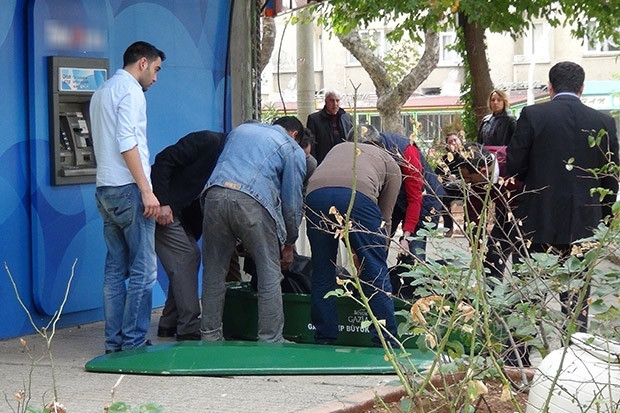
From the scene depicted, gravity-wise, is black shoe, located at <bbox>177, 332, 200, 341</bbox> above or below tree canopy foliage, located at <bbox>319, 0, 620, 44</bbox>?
below

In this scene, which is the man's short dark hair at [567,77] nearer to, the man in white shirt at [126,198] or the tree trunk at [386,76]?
the man in white shirt at [126,198]

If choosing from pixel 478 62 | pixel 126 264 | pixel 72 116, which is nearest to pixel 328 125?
pixel 478 62

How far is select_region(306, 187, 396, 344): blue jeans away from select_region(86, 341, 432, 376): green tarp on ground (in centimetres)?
24

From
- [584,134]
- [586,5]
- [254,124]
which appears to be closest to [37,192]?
[254,124]

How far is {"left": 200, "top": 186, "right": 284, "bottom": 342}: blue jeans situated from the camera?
6922mm

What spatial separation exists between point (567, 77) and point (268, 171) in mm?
Result: 1991

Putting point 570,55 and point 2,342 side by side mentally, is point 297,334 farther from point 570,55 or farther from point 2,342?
point 570,55

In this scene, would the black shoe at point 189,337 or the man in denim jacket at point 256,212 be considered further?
the black shoe at point 189,337

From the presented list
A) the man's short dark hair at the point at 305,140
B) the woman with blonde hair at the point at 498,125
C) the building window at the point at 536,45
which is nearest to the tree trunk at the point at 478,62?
the woman with blonde hair at the point at 498,125

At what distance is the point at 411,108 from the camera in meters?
38.0

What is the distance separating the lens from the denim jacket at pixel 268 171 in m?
6.95

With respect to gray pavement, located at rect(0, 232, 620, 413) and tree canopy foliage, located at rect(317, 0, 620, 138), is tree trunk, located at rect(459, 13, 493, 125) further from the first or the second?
gray pavement, located at rect(0, 232, 620, 413)

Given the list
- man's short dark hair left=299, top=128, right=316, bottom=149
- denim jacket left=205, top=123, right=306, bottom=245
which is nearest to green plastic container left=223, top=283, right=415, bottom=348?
denim jacket left=205, top=123, right=306, bottom=245

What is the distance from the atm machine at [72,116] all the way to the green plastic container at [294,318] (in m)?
1.39
